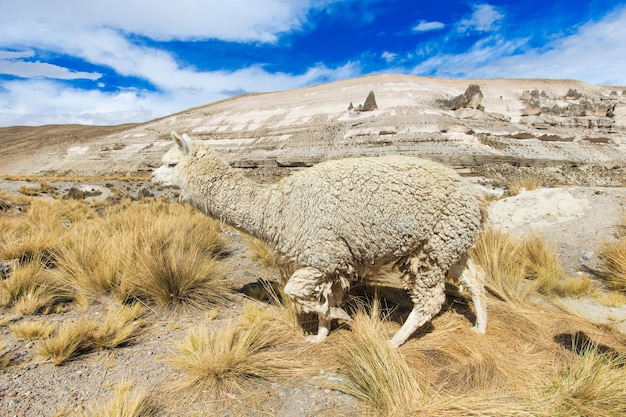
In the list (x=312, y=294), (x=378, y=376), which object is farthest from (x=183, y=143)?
(x=378, y=376)

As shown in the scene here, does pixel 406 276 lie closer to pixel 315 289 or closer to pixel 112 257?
pixel 315 289

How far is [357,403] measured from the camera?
2432 mm

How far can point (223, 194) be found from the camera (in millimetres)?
3713

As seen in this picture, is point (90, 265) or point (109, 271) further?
point (90, 265)

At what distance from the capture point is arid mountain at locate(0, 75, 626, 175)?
23.8m

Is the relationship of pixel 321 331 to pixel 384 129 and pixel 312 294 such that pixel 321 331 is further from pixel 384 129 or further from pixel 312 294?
pixel 384 129

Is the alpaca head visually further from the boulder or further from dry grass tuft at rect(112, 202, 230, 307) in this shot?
the boulder

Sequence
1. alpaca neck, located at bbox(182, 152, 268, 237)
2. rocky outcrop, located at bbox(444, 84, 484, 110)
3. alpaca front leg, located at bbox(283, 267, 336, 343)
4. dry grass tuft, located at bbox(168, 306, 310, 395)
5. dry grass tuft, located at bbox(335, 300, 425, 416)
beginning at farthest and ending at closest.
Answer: rocky outcrop, located at bbox(444, 84, 484, 110), alpaca neck, located at bbox(182, 152, 268, 237), alpaca front leg, located at bbox(283, 267, 336, 343), dry grass tuft, located at bbox(168, 306, 310, 395), dry grass tuft, located at bbox(335, 300, 425, 416)

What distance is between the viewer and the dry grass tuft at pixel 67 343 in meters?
2.85

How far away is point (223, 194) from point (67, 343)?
190 cm

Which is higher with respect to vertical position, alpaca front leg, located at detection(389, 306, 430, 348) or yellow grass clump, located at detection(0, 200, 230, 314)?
yellow grass clump, located at detection(0, 200, 230, 314)

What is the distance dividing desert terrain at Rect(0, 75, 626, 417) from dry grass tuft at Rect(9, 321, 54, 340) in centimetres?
7

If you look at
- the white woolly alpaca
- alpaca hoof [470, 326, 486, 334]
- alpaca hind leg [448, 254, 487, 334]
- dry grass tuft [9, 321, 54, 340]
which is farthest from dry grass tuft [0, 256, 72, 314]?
alpaca hoof [470, 326, 486, 334]

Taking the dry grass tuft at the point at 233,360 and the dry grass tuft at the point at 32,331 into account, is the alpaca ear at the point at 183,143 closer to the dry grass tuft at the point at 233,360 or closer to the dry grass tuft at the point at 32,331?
the dry grass tuft at the point at 233,360
